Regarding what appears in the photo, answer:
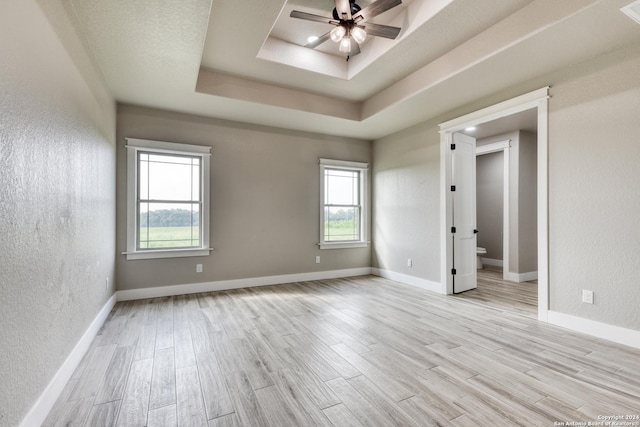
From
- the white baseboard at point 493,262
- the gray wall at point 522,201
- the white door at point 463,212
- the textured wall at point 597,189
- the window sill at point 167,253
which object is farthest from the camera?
the white baseboard at point 493,262

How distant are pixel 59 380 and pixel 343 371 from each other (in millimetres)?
1877

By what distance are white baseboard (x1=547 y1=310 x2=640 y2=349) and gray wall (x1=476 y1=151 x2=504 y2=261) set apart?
157 inches

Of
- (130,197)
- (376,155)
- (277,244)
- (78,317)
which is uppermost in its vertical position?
(376,155)

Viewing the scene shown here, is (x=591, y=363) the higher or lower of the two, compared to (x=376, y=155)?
lower

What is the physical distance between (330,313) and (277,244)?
1.87 metres

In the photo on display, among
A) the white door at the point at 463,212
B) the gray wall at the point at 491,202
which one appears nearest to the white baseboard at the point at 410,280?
the white door at the point at 463,212

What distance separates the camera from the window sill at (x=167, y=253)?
409cm

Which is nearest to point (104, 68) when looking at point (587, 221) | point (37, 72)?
point (37, 72)

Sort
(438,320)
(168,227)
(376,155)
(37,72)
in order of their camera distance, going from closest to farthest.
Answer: (37,72), (438,320), (168,227), (376,155)

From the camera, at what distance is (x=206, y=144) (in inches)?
181

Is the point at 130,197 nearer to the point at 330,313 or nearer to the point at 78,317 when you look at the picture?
the point at 78,317

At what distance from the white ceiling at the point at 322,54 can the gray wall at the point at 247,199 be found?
31 cm

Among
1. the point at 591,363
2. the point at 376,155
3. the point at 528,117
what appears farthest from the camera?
the point at 376,155

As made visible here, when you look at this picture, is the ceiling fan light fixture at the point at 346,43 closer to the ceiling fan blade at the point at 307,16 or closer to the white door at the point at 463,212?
the ceiling fan blade at the point at 307,16
